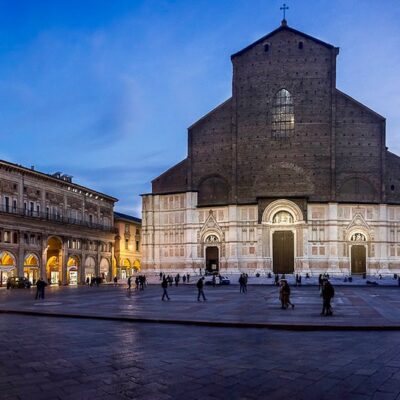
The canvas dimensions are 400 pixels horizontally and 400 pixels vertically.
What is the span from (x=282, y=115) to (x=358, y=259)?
17885 mm

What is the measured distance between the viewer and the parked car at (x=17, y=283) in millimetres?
47219

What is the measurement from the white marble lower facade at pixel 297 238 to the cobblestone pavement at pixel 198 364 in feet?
130

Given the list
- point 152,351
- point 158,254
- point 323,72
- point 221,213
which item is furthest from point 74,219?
point 152,351

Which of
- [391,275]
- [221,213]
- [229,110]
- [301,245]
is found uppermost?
[229,110]

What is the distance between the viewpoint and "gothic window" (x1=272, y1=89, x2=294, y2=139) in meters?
55.1

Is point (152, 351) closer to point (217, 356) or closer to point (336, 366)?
point (217, 356)

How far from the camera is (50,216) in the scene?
187ft

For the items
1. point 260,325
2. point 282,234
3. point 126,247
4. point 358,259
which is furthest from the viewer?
point 126,247

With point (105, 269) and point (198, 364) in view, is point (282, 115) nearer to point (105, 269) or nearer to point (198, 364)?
point (105, 269)

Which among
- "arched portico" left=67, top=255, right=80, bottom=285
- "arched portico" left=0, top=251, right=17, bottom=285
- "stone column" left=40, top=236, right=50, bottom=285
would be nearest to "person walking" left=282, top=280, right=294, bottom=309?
"arched portico" left=0, top=251, right=17, bottom=285

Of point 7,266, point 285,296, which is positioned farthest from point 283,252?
point 285,296

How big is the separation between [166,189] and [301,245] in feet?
56.4

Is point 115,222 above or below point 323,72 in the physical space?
below

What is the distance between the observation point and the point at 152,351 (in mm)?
10859
